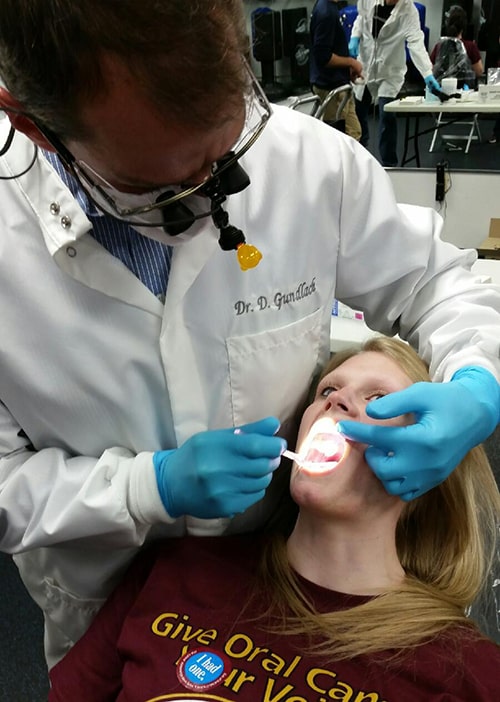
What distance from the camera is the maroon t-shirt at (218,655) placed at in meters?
1.14

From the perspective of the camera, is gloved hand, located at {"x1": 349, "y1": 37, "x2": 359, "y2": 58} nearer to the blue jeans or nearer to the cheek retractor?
the blue jeans

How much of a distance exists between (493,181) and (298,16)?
1.67m

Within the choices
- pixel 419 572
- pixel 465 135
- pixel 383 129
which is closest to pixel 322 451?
pixel 419 572

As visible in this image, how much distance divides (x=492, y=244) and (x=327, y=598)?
3.31 metres

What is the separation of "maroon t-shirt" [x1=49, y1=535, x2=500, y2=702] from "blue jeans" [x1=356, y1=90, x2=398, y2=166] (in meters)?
3.87

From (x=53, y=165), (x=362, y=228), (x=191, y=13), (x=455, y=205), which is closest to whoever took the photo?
(x=191, y=13)

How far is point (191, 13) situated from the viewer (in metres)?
0.66

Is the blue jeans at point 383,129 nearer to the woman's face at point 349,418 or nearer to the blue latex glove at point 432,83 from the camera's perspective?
the blue latex glove at point 432,83

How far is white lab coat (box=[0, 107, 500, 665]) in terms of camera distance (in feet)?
3.47

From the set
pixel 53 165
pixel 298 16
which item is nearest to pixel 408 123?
pixel 298 16

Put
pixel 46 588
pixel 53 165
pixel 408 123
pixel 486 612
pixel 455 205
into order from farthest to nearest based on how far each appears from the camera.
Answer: pixel 408 123
pixel 455 205
pixel 486 612
pixel 46 588
pixel 53 165

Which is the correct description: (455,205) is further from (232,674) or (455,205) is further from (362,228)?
(232,674)

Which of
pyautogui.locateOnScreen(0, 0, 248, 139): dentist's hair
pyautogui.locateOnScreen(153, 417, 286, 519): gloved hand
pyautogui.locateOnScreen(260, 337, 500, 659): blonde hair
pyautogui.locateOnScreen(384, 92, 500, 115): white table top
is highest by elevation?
pyautogui.locateOnScreen(0, 0, 248, 139): dentist's hair

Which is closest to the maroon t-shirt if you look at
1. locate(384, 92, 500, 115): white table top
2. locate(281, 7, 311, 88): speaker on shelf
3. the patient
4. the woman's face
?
the patient
